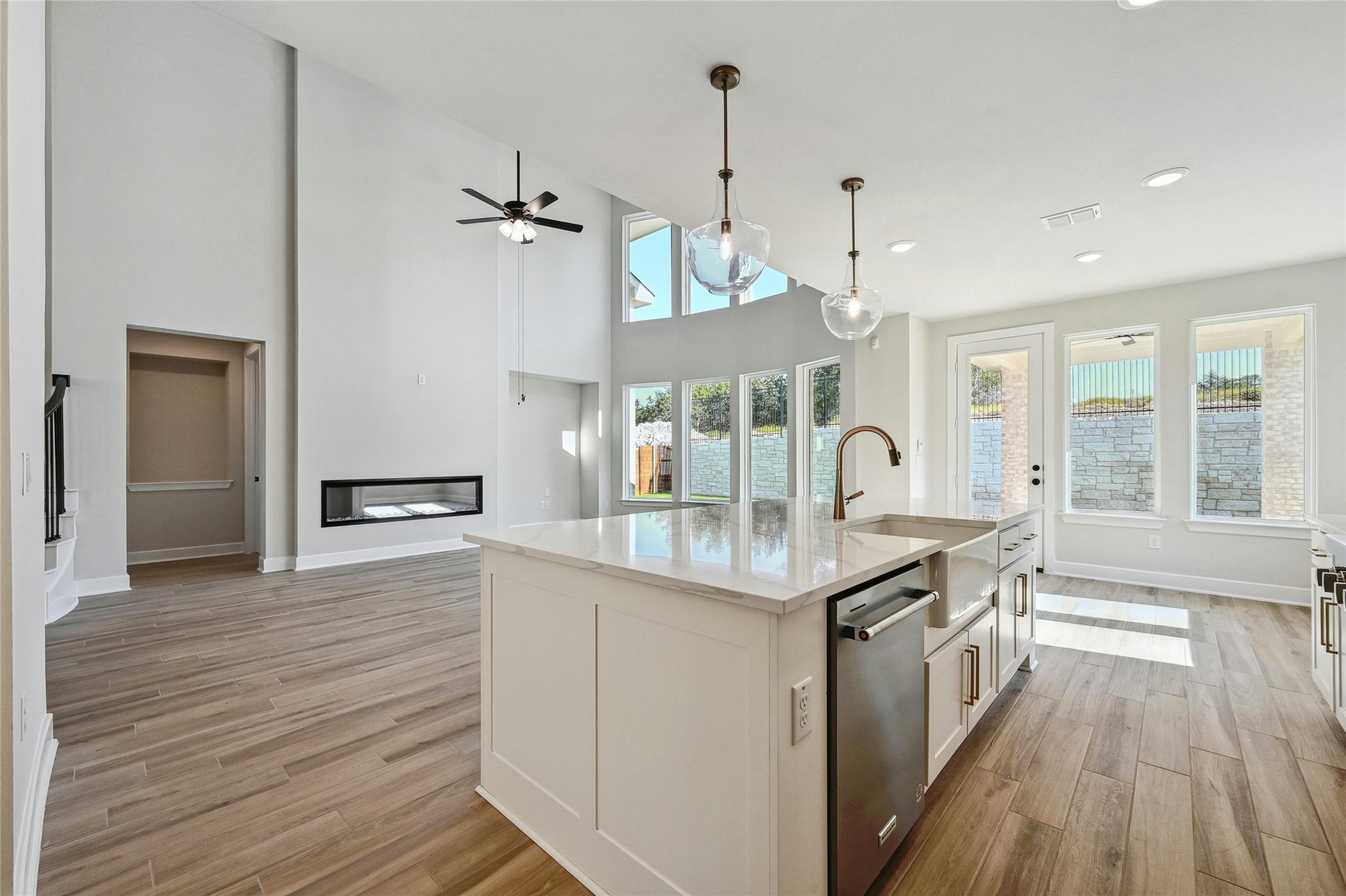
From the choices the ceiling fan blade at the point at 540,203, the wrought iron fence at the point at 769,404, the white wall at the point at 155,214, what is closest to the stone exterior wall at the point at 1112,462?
the wrought iron fence at the point at 769,404

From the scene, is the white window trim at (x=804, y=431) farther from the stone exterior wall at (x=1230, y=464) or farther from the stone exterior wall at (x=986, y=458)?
the stone exterior wall at (x=1230, y=464)

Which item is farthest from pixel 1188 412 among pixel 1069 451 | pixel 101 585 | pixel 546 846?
pixel 101 585

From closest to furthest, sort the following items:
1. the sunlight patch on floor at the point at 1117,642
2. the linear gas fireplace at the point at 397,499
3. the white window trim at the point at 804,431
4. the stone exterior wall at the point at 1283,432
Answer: the sunlight patch on floor at the point at 1117,642
the stone exterior wall at the point at 1283,432
the linear gas fireplace at the point at 397,499
the white window trim at the point at 804,431

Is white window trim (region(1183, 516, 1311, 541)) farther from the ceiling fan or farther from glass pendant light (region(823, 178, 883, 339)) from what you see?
the ceiling fan

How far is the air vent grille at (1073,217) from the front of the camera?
10.6ft

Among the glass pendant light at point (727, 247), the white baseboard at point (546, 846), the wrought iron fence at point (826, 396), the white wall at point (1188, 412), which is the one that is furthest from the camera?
the wrought iron fence at point (826, 396)

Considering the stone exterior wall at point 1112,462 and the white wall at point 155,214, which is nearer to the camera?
the white wall at point 155,214

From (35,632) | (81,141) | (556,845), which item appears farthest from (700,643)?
(81,141)

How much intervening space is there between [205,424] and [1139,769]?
319 inches

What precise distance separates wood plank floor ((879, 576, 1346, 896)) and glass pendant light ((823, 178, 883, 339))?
190 cm

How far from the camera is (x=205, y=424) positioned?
6.28m

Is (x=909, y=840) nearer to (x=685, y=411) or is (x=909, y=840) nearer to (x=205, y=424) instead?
(x=685, y=411)

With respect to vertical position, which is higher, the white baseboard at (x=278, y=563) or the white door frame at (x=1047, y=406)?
the white door frame at (x=1047, y=406)

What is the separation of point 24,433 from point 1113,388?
651 cm
